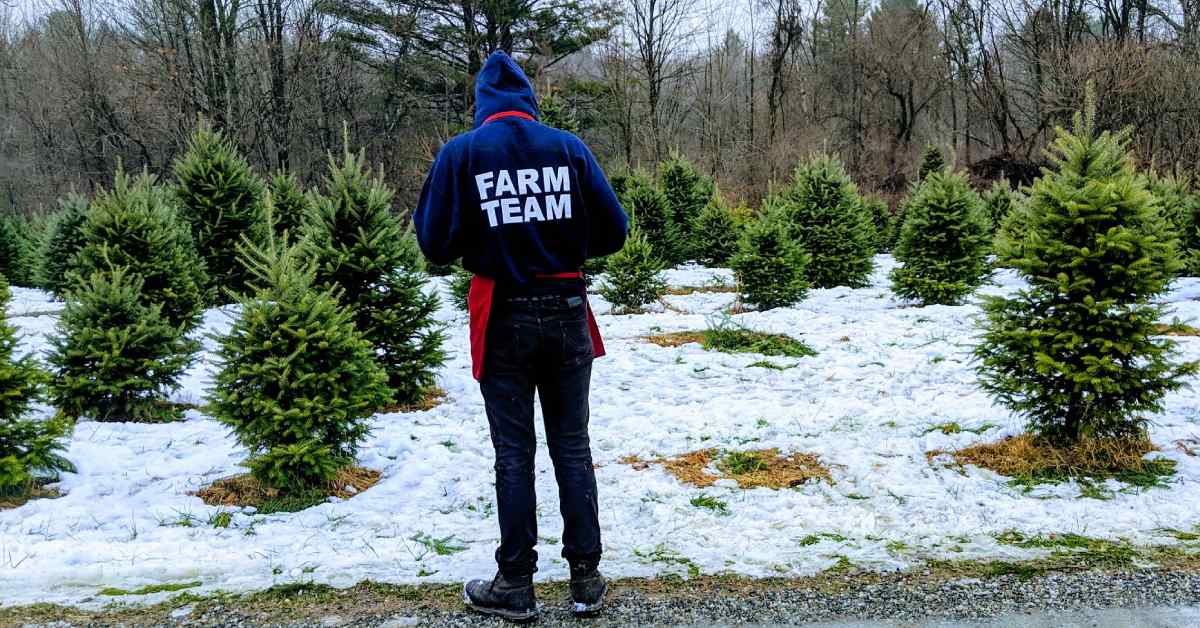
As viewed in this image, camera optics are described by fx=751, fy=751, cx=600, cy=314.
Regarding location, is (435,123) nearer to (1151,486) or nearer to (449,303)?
(449,303)

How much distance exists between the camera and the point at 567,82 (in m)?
25.5

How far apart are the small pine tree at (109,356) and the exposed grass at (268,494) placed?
1793 millimetres

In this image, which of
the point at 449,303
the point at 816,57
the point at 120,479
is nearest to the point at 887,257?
the point at 449,303

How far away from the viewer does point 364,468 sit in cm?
508

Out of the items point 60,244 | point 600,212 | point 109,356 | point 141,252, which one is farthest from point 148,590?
point 60,244

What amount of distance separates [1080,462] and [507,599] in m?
3.63

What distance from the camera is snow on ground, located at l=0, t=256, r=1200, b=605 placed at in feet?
11.6

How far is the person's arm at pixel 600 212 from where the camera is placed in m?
3.15

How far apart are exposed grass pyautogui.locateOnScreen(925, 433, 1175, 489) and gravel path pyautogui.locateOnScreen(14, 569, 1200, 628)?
1.26 m

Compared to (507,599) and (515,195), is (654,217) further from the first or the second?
(507,599)

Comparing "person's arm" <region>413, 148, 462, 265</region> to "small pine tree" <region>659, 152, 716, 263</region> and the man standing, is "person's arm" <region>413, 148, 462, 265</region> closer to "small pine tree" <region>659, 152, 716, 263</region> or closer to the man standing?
the man standing

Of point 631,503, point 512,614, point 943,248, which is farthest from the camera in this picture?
point 943,248

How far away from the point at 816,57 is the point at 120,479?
37.0m

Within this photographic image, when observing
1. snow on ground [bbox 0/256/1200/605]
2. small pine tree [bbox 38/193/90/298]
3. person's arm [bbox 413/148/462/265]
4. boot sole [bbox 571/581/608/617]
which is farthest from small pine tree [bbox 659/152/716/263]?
boot sole [bbox 571/581/608/617]
